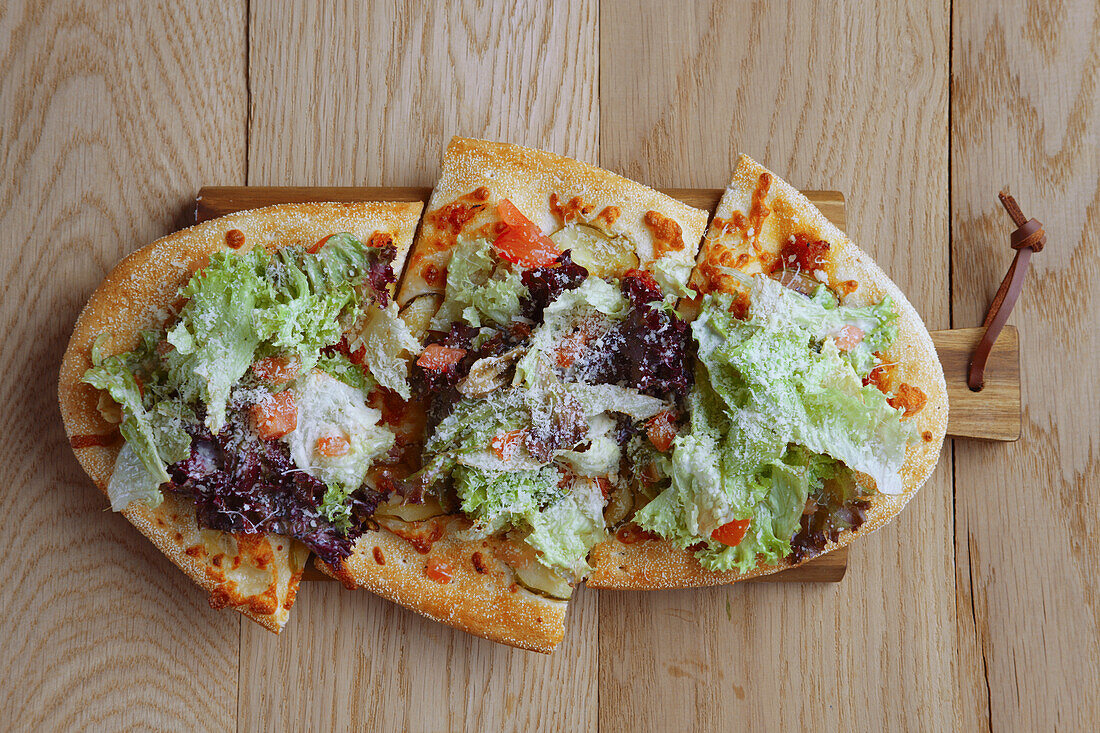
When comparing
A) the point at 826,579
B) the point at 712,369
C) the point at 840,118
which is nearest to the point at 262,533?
the point at 712,369

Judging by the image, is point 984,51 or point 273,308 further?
point 984,51

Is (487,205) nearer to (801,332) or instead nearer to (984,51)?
(801,332)

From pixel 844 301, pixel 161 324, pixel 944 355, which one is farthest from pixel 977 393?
pixel 161 324

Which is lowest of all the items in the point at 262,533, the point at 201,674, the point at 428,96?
the point at 201,674

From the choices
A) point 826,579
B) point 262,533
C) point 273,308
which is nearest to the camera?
point 273,308

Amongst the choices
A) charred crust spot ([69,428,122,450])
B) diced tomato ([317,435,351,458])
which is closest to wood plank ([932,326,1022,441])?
diced tomato ([317,435,351,458])

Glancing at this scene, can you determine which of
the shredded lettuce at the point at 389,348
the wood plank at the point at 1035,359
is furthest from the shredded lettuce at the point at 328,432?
the wood plank at the point at 1035,359
